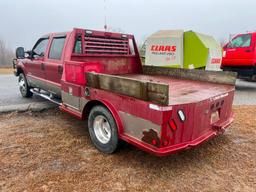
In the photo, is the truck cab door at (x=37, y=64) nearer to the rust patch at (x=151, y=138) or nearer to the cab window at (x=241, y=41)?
the rust patch at (x=151, y=138)

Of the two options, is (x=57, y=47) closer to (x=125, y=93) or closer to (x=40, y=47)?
(x=40, y=47)

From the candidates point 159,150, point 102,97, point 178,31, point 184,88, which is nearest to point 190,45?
point 178,31

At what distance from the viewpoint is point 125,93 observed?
9.75ft

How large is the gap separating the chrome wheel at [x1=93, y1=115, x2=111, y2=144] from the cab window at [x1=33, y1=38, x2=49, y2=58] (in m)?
2.71

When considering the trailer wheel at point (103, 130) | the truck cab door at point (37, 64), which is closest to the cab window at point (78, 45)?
the truck cab door at point (37, 64)

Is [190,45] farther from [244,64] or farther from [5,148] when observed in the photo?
[5,148]

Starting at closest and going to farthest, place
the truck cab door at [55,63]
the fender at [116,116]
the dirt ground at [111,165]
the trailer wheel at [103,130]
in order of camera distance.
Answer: the dirt ground at [111,165]
the fender at [116,116]
the trailer wheel at [103,130]
the truck cab door at [55,63]

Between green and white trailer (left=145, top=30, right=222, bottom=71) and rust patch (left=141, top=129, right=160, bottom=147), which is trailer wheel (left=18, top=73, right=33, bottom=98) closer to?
rust patch (left=141, top=129, right=160, bottom=147)

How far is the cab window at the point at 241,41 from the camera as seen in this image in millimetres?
9102

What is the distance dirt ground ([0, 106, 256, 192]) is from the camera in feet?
9.15

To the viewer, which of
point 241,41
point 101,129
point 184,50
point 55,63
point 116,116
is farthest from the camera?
point 241,41

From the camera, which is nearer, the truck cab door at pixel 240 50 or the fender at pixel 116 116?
the fender at pixel 116 116

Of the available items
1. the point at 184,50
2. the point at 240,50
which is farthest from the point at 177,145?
the point at 240,50

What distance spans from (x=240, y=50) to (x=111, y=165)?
8.28 meters
